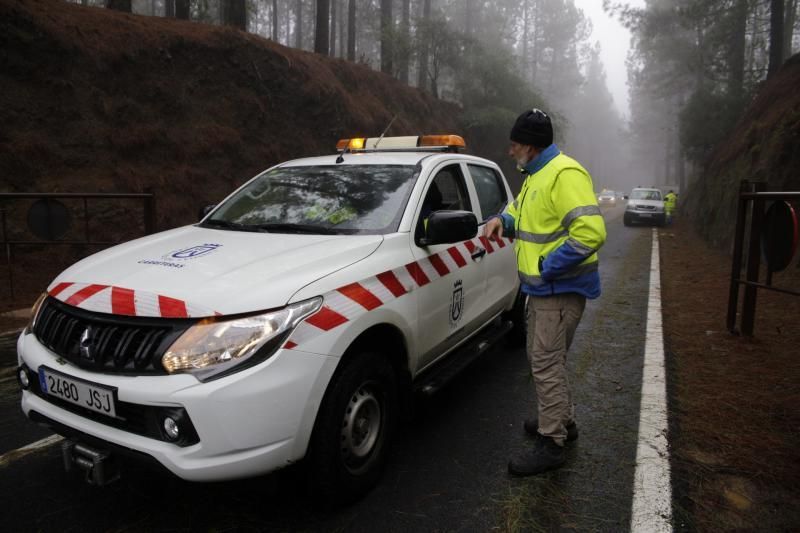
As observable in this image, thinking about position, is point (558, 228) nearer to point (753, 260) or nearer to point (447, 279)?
point (447, 279)

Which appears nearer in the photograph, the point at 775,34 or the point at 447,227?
the point at 447,227

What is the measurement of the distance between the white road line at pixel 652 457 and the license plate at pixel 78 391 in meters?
2.54

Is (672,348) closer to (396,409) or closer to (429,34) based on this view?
(396,409)

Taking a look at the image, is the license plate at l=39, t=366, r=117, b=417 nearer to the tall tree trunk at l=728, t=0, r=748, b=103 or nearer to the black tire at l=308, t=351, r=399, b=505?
the black tire at l=308, t=351, r=399, b=505

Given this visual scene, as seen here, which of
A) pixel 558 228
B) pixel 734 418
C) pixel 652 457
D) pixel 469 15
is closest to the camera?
pixel 558 228

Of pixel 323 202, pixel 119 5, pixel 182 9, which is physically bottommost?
pixel 323 202

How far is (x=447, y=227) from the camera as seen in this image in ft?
10.7

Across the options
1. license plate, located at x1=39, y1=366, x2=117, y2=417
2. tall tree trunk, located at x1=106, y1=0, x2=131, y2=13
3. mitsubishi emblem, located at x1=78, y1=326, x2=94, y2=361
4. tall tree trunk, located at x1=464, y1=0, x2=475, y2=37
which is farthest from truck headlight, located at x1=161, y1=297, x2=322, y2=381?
tall tree trunk, located at x1=464, y1=0, x2=475, y2=37

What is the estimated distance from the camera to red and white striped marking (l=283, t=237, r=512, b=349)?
2463 millimetres

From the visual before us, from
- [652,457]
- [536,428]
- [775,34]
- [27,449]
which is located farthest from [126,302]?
[775,34]

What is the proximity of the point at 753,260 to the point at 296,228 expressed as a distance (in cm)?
500

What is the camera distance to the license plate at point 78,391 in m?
2.32

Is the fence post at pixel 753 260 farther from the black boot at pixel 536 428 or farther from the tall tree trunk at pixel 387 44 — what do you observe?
the tall tree trunk at pixel 387 44

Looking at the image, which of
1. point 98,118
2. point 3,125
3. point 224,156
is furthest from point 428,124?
point 3,125
